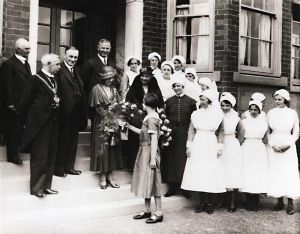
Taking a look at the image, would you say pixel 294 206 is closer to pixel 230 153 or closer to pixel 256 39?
pixel 230 153

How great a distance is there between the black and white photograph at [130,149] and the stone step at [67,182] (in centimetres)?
1

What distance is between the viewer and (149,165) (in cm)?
589

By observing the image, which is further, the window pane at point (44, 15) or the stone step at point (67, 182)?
the window pane at point (44, 15)

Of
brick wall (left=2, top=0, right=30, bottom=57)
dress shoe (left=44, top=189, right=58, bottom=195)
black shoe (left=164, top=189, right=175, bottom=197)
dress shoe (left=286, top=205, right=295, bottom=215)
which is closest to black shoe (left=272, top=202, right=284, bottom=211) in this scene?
dress shoe (left=286, top=205, right=295, bottom=215)

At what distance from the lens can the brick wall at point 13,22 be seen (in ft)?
23.0

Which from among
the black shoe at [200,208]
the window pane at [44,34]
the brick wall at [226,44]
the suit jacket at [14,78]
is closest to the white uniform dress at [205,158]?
the black shoe at [200,208]

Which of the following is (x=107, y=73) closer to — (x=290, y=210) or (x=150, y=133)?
(x=150, y=133)

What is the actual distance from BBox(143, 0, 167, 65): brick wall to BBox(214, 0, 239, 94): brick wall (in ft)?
3.48

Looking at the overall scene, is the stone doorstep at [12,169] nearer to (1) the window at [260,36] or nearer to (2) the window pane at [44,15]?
(2) the window pane at [44,15]

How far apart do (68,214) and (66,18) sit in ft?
14.6

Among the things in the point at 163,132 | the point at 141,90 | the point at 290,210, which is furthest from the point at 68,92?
the point at 290,210

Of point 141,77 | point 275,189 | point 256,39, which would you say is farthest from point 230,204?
point 256,39

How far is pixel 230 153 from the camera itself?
6.76 metres

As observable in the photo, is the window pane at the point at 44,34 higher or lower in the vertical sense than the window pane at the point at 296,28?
lower
